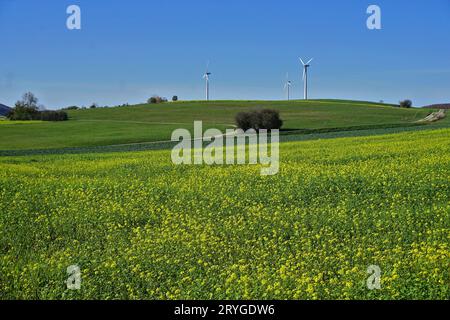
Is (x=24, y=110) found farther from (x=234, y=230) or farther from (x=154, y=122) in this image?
(x=234, y=230)

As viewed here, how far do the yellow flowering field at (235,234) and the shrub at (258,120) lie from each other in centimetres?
4152

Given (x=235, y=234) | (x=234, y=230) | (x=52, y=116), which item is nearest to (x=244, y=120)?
(x=52, y=116)

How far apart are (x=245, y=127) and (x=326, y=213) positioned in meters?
49.7

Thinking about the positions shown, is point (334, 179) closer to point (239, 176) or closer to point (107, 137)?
point (239, 176)

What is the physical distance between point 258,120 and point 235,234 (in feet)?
167

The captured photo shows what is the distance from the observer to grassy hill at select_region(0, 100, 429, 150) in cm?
5723

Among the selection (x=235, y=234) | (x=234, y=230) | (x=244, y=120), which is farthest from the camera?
(x=244, y=120)

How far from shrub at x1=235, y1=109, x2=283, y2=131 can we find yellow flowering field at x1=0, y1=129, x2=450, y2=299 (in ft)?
136

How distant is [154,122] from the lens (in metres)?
82.0

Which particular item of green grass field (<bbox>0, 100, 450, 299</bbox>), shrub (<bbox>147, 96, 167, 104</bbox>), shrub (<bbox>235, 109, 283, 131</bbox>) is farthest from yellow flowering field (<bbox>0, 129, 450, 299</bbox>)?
shrub (<bbox>147, 96, 167, 104</bbox>)

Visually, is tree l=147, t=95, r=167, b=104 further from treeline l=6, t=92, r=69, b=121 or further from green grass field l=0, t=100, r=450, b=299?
green grass field l=0, t=100, r=450, b=299

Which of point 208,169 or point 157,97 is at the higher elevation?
point 157,97
